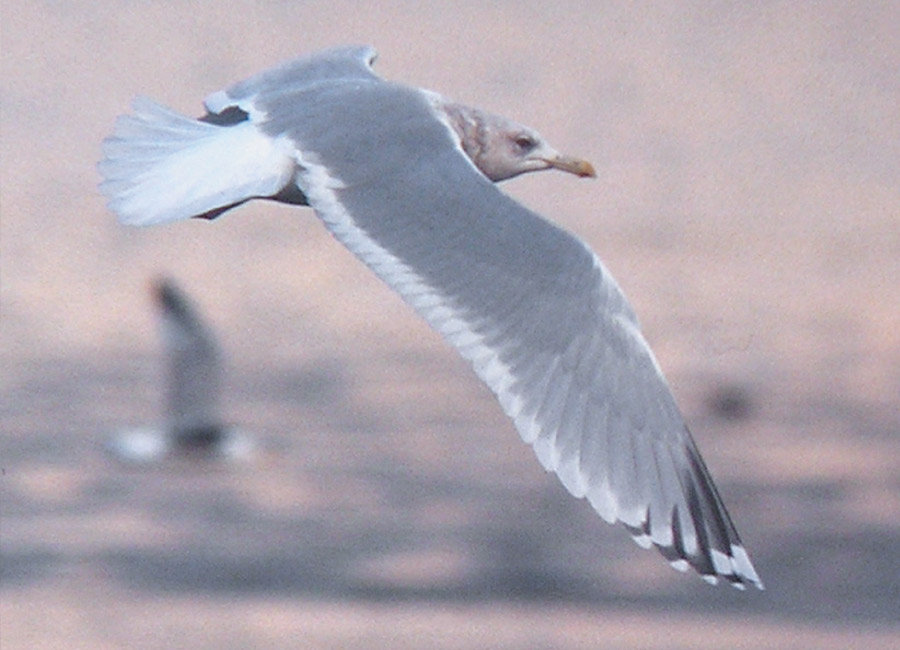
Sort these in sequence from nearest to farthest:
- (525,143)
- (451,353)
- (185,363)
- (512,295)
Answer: (512,295), (525,143), (185,363), (451,353)

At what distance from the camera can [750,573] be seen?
2832 millimetres

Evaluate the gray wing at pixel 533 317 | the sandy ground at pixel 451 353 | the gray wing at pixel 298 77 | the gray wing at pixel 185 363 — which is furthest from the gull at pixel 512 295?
the gray wing at pixel 185 363

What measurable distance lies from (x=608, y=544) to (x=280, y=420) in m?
1.08

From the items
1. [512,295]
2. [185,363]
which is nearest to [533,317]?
[512,295]

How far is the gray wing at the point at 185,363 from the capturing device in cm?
573

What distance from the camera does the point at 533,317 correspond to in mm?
2934

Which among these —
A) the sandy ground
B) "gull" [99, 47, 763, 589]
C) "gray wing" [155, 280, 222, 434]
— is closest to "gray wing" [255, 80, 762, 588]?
"gull" [99, 47, 763, 589]

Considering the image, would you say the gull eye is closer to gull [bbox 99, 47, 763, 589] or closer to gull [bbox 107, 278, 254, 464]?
gull [bbox 99, 47, 763, 589]

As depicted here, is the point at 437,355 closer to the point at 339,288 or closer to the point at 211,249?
the point at 339,288

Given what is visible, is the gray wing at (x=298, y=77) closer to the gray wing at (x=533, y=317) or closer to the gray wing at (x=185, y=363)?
the gray wing at (x=533, y=317)

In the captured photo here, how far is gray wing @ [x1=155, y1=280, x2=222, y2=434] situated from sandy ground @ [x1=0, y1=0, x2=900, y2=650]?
0.15 m

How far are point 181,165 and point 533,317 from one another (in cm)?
48

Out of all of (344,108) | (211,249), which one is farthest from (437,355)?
(344,108)

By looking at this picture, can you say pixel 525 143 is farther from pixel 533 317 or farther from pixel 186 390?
pixel 186 390
